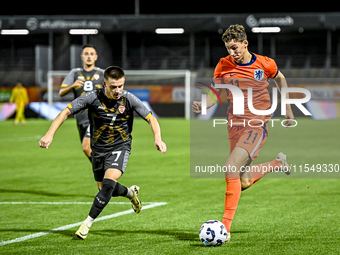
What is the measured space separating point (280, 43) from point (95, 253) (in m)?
35.7

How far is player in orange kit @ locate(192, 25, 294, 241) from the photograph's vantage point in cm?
511

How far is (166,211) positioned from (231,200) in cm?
183

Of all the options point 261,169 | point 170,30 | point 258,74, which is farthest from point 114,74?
point 170,30

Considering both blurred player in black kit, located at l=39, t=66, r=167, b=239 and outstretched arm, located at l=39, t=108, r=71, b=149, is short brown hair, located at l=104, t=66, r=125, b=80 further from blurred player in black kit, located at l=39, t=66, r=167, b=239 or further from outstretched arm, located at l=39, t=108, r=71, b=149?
outstretched arm, located at l=39, t=108, r=71, b=149

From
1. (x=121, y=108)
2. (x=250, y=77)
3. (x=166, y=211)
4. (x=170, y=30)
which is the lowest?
(x=166, y=211)

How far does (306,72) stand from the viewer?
114ft

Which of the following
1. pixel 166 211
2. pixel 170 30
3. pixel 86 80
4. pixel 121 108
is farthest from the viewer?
pixel 170 30

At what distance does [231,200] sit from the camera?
16.6ft

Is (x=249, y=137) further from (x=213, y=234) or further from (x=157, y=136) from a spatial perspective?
(x=213, y=234)

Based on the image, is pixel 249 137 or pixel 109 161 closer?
pixel 249 137

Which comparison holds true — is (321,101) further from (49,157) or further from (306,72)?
(49,157)

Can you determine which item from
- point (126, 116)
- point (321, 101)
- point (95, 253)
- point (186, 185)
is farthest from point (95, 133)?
point (321, 101)

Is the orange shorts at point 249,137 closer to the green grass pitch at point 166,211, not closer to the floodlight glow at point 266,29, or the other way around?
the green grass pitch at point 166,211

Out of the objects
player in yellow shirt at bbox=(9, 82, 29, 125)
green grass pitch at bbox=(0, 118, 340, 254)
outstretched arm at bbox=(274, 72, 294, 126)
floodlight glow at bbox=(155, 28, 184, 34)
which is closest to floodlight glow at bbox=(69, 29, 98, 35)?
floodlight glow at bbox=(155, 28, 184, 34)
